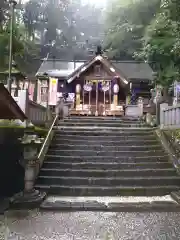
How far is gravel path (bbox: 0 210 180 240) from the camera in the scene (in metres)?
5.43

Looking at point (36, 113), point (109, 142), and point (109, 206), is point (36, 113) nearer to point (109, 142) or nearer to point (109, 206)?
point (109, 142)

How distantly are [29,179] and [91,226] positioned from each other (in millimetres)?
2922

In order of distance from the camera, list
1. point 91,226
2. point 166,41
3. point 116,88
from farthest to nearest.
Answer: point 116,88, point 166,41, point 91,226

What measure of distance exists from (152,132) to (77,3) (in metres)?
44.6

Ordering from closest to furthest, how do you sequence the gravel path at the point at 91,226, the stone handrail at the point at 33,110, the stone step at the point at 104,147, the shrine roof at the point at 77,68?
the gravel path at the point at 91,226 < the stone handrail at the point at 33,110 < the stone step at the point at 104,147 < the shrine roof at the point at 77,68

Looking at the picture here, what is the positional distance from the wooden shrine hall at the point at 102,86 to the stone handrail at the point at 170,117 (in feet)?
32.5

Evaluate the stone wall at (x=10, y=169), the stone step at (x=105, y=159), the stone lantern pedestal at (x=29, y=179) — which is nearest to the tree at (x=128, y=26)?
the stone step at (x=105, y=159)

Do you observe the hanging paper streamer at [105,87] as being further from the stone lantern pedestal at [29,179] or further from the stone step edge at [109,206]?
the stone step edge at [109,206]

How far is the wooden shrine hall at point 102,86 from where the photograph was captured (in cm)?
2400

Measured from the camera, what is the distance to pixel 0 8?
21281 millimetres

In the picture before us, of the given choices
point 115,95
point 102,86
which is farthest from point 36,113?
point 102,86

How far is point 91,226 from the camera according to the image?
6055 mm

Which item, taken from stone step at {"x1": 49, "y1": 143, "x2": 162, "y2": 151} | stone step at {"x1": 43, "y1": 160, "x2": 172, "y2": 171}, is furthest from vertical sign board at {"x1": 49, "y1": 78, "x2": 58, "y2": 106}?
stone step at {"x1": 43, "y1": 160, "x2": 172, "y2": 171}

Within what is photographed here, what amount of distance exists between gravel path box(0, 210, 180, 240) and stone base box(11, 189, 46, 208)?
0.34m
